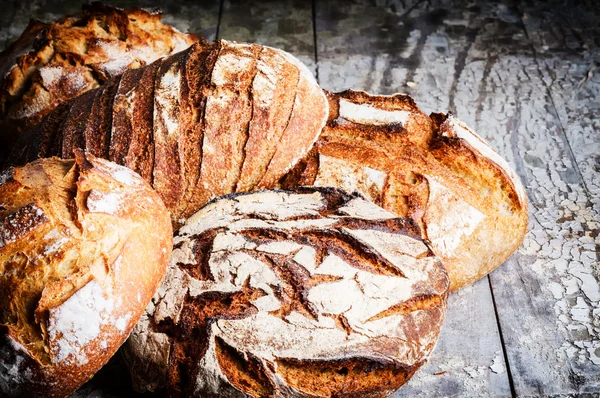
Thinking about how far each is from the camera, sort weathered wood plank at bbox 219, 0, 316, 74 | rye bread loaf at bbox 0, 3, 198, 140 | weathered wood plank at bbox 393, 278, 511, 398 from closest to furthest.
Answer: weathered wood plank at bbox 393, 278, 511, 398 → rye bread loaf at bbox 0, 3, 198, 140 → weathered wood plank at bbox 219, 0, 316, 74

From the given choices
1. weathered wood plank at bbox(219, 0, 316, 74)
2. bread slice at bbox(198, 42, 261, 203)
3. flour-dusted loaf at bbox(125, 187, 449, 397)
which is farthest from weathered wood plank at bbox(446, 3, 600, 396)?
bread slice at bbox(198, 42, 261, 203)

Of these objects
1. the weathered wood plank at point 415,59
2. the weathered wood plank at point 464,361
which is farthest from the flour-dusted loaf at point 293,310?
the weathered wood plank at point 415,59

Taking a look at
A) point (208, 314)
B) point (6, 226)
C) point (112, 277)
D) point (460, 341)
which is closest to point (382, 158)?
point (460, 341)

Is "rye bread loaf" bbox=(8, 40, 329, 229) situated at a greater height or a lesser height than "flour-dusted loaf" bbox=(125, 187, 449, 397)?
greater

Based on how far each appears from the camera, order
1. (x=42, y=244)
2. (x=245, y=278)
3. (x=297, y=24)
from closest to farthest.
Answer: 1. (x=42, y=244)
2. (x=245, y=278)
3. (x=297, y=24)

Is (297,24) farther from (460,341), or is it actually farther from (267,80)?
Answer: (460,341)

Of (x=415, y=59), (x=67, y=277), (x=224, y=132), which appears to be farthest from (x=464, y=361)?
(x=415, y=59)

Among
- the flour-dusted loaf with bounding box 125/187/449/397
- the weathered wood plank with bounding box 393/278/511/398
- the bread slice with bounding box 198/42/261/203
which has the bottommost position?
the weathered wood plank with bounding box 393/278/511/398

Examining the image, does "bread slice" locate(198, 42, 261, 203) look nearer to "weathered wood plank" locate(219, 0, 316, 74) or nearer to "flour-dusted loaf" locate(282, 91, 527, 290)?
"flour-dusted loaf" locate(282, 91, 527, 290)
